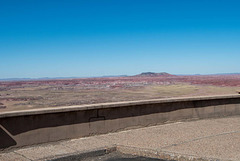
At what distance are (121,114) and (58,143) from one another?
6.09ft

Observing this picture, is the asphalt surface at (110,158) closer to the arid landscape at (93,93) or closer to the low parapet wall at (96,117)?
the low parapet wall at (96,117)

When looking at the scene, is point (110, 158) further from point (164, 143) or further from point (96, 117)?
point (96, 117)

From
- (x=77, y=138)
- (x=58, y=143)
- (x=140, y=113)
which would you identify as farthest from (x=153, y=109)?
(x=58, y=143)

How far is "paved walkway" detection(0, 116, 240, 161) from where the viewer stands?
577cm

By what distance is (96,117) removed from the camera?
→ 7.42 meters

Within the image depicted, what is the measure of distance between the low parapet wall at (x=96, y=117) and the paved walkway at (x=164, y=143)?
200mm

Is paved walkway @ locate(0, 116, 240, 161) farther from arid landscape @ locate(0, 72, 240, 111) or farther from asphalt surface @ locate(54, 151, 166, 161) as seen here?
arid landscape @ locate(0, 72, 240, 111)

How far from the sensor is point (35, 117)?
655 cm

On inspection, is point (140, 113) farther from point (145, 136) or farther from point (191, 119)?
point (191, 119)

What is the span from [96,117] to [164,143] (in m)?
1.86

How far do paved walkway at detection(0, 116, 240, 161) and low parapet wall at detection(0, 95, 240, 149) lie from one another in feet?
0.66

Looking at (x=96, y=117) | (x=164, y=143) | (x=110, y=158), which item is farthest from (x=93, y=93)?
(x=110, y=158)

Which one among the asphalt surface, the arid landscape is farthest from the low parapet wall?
the arid landscape

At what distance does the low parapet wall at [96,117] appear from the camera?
633 centimetres
